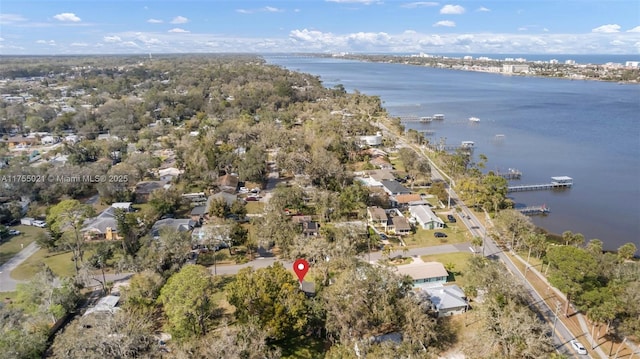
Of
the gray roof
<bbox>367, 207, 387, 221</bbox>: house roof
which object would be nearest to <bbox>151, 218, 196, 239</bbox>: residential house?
<bbox>367, 207, 387, 221</bbox>: house roof

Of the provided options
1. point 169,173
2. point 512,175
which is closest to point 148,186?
point 169,173

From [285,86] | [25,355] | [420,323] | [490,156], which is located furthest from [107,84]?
[420,323]

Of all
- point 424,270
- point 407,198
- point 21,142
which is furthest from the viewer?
point 21,142

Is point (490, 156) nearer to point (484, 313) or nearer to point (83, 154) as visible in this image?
point (484, 313)

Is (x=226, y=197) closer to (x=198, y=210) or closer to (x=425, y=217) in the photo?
(x=198, y=210)

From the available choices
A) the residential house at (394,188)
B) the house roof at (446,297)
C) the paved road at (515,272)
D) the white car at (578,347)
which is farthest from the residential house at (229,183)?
the white car at (578,347)
